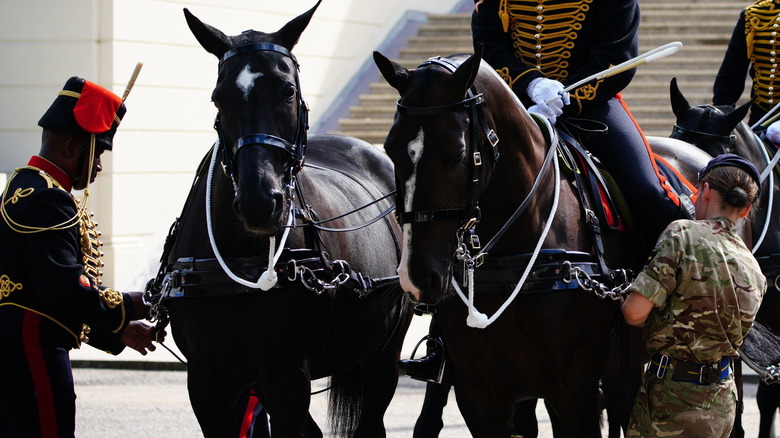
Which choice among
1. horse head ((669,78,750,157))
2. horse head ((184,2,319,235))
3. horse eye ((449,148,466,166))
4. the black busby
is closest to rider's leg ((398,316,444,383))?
horse head ((184,2,319,235))

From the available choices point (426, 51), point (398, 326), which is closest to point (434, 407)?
point (398, 326)

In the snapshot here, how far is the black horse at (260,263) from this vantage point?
3961 mm

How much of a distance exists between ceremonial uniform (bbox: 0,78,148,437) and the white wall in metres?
8.00

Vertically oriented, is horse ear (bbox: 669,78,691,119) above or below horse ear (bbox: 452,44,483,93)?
above

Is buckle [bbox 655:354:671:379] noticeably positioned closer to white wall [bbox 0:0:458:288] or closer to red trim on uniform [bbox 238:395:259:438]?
red trim on uniform [bbox 238:395:259:438]

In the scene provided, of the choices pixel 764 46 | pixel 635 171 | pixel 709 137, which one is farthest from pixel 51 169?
pixel 764 46

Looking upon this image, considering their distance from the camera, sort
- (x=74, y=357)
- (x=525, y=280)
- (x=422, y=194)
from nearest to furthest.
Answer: (x=422, y=194) → (x=525, y=280) → (x=74, y=357)

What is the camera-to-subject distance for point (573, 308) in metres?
3.95

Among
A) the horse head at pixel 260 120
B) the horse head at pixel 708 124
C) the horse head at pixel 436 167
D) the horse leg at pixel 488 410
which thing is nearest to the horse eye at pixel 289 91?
the horse head at pixel 260 120

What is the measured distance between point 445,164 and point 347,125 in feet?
36.7

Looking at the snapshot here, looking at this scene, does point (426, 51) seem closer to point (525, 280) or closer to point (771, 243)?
point (771, 243)

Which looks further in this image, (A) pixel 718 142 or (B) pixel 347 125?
(B) pixel 347 125

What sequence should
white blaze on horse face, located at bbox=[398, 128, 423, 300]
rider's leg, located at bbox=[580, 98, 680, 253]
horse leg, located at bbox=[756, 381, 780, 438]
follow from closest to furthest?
white blaze on horse face, located at bbox=[398, 128, 423, 300]
rider's leg, located at bbox=[580, 98, 680, 253]
horse leg, located at bbox=[756, 381, 780, 438]

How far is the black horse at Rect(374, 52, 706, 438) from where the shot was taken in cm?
355
